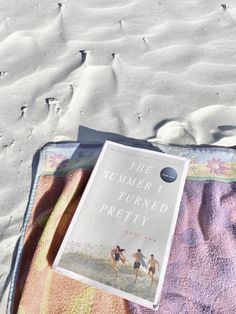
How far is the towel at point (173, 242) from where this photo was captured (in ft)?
3.68

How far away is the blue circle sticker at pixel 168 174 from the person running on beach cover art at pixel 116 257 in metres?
0.27

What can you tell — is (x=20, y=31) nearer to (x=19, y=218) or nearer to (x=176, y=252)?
(x=19, y=218)

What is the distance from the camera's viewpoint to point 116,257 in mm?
1148

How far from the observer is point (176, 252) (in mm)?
1193

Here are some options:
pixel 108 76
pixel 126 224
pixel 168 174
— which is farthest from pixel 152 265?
pixel 108 76

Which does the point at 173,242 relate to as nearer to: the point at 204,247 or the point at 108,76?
the point at 204,247

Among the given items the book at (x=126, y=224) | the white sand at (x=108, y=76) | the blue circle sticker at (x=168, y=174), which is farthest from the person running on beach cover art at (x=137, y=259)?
the white sand at (x=108, y=76)

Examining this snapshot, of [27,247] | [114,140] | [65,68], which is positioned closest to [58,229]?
[27,247]

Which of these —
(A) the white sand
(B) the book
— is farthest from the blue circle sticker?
(A) the white sand

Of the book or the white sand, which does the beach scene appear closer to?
the book

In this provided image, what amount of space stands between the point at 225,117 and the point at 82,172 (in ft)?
2.03

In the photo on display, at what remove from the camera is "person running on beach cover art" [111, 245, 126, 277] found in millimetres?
1132

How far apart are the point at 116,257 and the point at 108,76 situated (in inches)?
34.5

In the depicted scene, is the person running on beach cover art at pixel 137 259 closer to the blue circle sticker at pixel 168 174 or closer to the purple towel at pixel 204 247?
the purple towel at pixel 204 247
